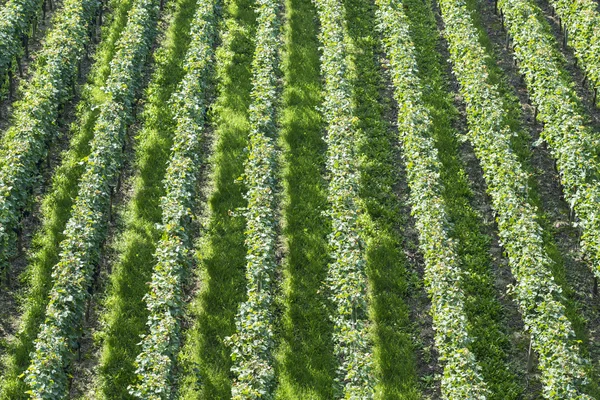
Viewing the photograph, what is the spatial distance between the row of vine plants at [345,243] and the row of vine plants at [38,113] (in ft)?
27.2

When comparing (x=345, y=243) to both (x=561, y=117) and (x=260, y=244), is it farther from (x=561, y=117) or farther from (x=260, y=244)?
(x=561, y=117)

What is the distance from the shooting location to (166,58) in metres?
31.1

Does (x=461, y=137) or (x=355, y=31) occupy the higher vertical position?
(x=355, y=31)

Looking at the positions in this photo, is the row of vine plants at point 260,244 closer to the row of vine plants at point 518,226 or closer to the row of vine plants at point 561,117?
the row of vine plants at point 518,226

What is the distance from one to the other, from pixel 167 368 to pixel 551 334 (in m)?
8.67

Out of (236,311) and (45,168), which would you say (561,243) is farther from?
(45,168)

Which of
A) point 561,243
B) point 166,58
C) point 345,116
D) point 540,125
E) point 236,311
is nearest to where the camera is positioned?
point 236,311

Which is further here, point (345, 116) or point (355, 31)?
point (355, 31)

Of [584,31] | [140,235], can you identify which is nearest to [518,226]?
[140,235]

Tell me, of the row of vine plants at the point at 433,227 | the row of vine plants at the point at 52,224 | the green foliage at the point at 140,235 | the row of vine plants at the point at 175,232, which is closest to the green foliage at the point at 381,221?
the row of vine plants at the point at 433,227

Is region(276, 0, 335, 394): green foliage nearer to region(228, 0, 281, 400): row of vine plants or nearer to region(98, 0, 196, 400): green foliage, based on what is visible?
region(228, 0, 281, 400): row of vine plants

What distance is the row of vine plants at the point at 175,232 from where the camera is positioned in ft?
64.5

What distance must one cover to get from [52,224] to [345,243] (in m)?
8.52

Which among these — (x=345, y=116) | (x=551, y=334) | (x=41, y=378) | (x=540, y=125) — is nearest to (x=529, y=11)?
(x=540, y=125)
